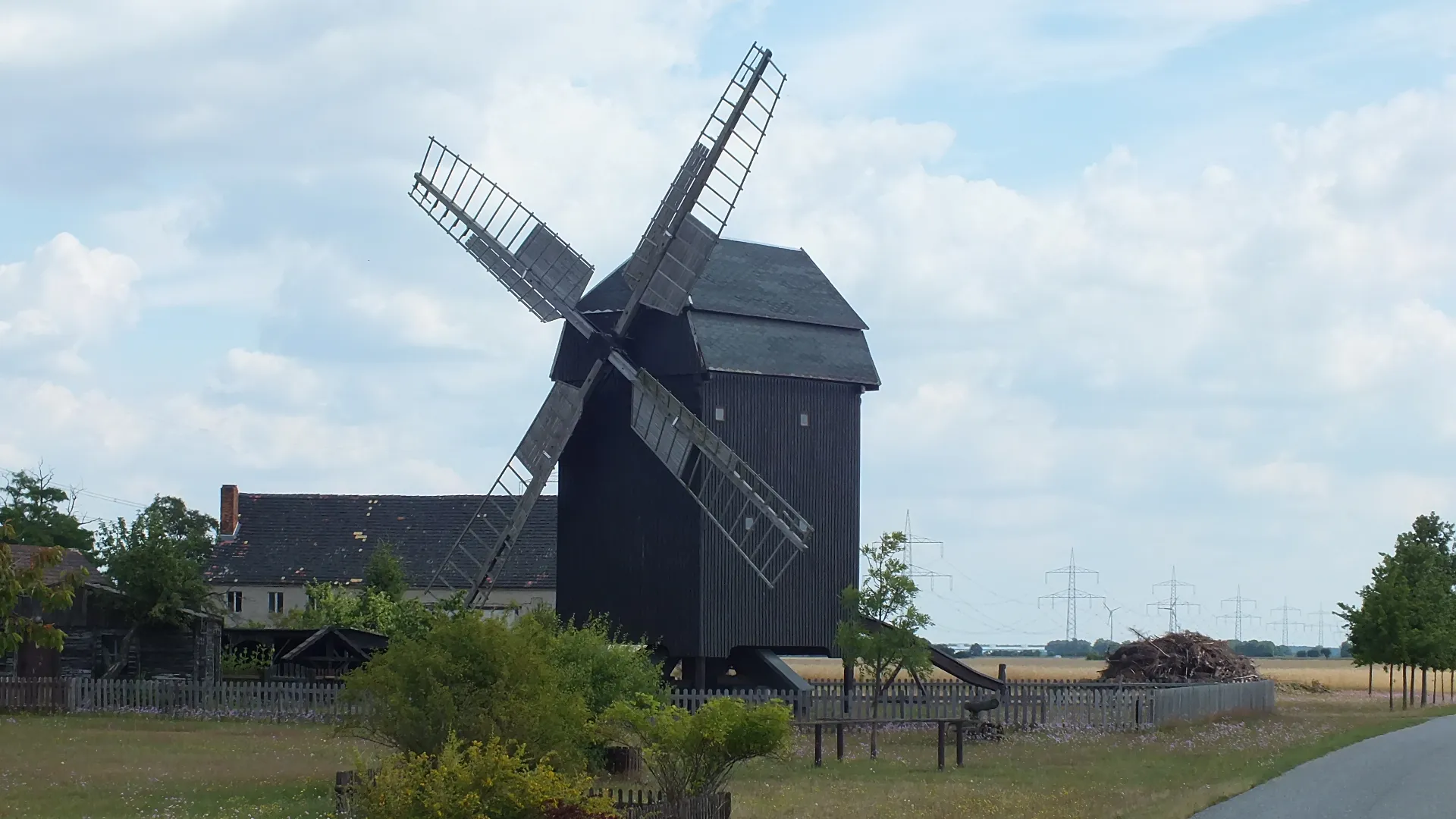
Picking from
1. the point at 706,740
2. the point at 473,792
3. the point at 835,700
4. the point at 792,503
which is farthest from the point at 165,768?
the point at 792,503

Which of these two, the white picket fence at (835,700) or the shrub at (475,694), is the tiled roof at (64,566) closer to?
the white picket fence at (835,700)

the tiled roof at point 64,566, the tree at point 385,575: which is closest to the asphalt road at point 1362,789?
the tiled roof at point 64,566

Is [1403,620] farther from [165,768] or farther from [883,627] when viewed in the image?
[165,768]

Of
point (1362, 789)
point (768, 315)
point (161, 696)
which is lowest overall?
point (161, 696)

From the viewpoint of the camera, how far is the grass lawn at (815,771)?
21.4m

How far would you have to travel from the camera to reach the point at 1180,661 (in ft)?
170

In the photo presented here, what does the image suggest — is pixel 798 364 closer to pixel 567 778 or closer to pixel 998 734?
pixel 998 734

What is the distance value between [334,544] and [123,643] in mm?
24510

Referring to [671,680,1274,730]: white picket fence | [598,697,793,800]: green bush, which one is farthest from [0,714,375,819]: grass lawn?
[671,680,1274,730]: white picket fence

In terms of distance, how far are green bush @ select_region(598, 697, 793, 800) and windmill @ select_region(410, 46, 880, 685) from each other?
57.0 feet

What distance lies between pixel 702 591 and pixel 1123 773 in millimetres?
12807

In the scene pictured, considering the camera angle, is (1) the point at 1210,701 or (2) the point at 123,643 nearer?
(1) the point at 1210,701

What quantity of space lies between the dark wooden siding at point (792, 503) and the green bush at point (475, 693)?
16.4 meters

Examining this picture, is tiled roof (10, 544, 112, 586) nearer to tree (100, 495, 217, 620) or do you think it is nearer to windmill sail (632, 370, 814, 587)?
tree (100, 495, 217, 620)
